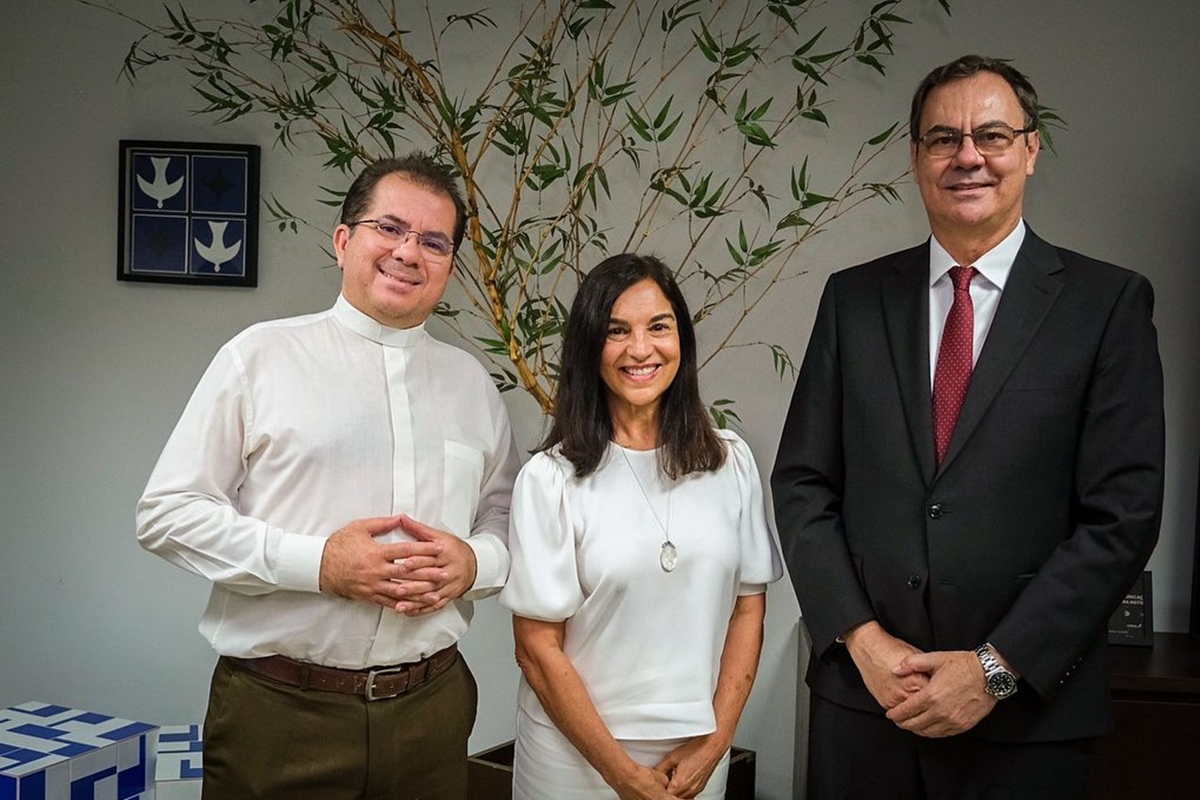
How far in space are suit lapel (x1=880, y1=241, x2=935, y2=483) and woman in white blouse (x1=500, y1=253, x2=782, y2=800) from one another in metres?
0.34

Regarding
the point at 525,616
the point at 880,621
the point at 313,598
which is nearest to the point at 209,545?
the point at 313,598

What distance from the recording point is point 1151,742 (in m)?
2.70

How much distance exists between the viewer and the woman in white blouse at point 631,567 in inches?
80.4

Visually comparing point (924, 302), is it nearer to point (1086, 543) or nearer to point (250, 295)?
point (1086, 543)

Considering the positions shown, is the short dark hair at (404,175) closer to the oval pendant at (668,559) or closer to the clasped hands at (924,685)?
the oval pendant at (668,559)

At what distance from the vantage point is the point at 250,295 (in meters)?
3.66

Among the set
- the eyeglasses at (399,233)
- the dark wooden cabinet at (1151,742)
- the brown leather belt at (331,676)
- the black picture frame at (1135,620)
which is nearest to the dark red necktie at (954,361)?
the eyeglasses at (399,233)

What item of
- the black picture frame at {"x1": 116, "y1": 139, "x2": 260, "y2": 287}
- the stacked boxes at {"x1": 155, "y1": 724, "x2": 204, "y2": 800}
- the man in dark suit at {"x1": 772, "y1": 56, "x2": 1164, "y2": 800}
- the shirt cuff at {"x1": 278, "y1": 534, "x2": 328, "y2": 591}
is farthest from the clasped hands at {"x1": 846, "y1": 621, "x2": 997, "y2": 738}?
the black picture frame at {"x1": 116, "y1": 139, "x2": 260, "y2": 287}

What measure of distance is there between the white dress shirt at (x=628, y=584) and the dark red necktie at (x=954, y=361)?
0.41 m

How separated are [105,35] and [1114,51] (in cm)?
293

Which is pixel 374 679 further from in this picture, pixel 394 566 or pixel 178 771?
pixel 178 771

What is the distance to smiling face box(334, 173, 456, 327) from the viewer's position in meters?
2.14

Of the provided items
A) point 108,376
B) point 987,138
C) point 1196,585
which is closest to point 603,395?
point 987,138

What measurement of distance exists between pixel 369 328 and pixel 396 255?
16cm
